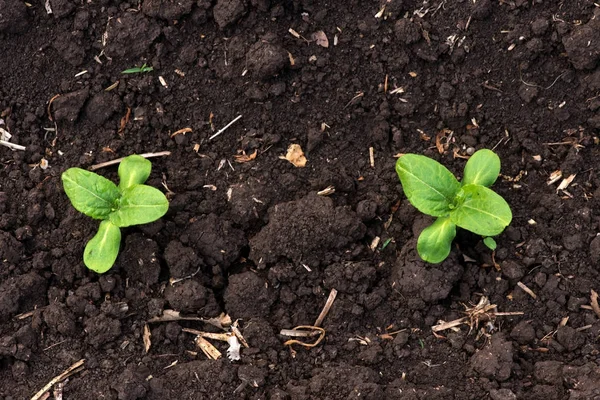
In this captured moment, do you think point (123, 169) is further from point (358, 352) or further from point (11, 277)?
point (358, 352)

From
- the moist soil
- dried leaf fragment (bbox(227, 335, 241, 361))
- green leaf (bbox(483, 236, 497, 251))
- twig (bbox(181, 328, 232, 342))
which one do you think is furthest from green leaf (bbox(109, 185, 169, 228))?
green leaf (bbox(483, 236, 497, 251))

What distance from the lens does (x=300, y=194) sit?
3785 mm

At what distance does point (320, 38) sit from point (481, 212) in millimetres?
1337

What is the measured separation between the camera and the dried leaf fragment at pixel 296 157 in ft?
12.6

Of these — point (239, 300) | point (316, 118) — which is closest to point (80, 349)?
point (239, 300)

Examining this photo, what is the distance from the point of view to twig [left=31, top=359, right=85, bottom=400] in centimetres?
348

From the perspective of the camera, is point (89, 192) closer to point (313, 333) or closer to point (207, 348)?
point (207, 348)

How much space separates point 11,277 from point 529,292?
2683 mm

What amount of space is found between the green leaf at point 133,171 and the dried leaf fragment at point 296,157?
736 millimetres

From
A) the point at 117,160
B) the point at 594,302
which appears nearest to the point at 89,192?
the point at 117,160

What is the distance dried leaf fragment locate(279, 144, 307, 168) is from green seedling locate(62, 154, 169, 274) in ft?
2.55

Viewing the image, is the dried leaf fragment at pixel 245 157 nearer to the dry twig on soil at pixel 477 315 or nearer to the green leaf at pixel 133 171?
the green leaf at pixel 133 171

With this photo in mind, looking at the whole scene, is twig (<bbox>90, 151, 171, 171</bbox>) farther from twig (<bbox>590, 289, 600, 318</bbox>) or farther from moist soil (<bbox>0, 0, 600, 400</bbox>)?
twig (<bbox>590, 289, 600, 318</bbox>)

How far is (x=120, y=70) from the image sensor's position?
395cm
